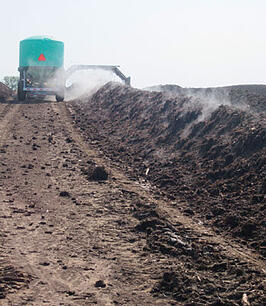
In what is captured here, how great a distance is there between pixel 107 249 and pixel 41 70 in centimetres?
2594

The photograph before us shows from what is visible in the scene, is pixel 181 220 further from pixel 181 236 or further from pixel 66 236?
pixel 66 236

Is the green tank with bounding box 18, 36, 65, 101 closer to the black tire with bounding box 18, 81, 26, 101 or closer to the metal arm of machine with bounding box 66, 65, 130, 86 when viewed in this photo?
A: the black tire with bounding box 18, 81, 26, 101

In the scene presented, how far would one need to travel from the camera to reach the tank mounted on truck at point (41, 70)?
3169 cm

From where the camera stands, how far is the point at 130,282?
251 inches

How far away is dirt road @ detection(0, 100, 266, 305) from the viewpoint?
5.96 m

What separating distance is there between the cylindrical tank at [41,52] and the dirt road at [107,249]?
67.1 ft

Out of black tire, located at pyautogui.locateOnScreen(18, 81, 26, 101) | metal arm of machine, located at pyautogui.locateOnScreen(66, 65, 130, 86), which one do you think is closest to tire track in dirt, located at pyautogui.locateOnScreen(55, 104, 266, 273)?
black tire, located at pyautogui.locateOnScreen(18, 81, 26, 101)

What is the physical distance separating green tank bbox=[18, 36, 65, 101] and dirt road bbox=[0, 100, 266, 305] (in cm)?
1968

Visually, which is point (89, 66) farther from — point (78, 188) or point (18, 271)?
point (18, 271)

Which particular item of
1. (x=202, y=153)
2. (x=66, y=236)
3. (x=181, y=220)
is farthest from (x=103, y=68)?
(x=66, y=236)

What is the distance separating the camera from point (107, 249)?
24.7ft

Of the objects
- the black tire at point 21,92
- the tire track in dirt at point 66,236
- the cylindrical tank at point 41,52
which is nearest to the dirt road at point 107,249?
the tire track in dirt at point 66,236

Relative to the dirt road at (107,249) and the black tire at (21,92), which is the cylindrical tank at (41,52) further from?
the dirt road at (107,249)

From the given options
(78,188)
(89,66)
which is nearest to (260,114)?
(78,188)
